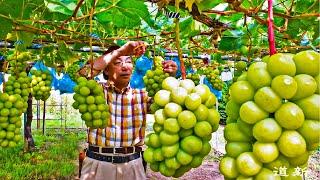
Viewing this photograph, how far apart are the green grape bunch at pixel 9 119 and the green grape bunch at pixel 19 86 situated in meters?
0.17

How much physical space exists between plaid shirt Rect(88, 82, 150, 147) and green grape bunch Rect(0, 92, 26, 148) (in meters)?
0.68

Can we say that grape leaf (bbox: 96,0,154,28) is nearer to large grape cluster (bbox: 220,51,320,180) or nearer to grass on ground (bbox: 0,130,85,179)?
large grape cluster (bbox: 220,51,320,180)

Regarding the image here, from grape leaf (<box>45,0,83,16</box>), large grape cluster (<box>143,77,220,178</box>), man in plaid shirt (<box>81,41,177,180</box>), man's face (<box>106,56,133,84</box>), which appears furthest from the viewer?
man in plaid shirt (<box>81,41,177,180</box>)

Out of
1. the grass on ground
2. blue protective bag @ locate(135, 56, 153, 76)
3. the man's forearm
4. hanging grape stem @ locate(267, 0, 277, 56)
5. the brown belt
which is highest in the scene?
blue protective bag @ locate(135, 56, 153, 76)

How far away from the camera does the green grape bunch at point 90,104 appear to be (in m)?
1.71

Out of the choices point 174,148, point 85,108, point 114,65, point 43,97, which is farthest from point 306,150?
point 43,97

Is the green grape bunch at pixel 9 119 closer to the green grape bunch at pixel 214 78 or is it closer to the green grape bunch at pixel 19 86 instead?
the green grape bunch at pixel 19 86

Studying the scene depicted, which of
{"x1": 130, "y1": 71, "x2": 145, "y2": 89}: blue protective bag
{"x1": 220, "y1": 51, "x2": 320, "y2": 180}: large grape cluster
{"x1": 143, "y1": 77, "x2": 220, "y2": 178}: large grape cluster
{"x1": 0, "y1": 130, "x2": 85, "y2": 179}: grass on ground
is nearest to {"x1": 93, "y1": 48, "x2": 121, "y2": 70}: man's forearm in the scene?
{"x1": 143, "y1": 77, "x2": 220, "y2": 178}: large grape cluster

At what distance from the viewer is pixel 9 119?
249cm

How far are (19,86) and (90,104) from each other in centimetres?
124

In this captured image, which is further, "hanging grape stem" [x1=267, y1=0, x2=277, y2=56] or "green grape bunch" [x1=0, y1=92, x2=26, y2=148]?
"green grape bunch" [x1=0, y1=92, x2=26, y2=148]

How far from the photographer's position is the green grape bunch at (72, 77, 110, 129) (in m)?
1.71

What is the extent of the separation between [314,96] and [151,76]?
1843mm

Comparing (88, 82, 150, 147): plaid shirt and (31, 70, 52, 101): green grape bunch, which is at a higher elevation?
(31, 70, 52, 101): green grape bunch
